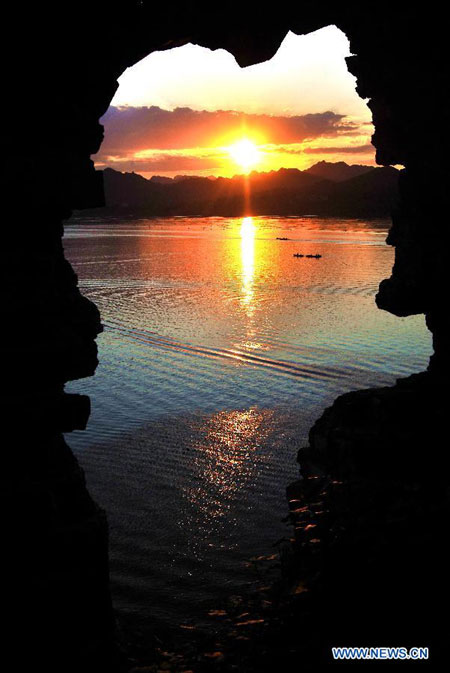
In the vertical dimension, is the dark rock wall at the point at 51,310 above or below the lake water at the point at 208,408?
above

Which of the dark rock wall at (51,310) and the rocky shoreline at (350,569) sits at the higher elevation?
the dark rock wall at (51,310)

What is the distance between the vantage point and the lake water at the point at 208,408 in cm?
1591

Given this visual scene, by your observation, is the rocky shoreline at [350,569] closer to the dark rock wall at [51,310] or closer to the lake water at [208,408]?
the lake water at [208,408]

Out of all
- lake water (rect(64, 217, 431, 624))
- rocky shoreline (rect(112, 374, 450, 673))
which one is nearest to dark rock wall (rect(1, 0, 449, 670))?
rocky shoreline (rect(112, 374, 450, 673))

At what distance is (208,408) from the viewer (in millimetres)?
26219

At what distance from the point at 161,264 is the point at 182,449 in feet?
210

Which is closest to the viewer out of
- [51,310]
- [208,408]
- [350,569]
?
[51,310]

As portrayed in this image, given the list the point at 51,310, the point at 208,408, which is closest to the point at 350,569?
the point at 51,310

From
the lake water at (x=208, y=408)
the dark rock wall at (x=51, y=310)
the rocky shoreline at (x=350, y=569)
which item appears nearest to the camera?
the dark rock wall at (x=51, y=310)

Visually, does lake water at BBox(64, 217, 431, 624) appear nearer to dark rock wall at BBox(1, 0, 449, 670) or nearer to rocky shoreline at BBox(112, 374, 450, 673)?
rocky shoreline at BBox(112, 374, 450, 673)

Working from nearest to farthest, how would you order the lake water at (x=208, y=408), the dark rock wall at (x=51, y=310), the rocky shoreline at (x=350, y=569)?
1. the dark rock wall at (x=51, y=310)
2. the rocky shoreline at (x=350, y=569)
3. the lake water at (x=208, y=408)

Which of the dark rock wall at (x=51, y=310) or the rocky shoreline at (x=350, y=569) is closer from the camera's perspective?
the dark rock wall at (x=51, y=310)

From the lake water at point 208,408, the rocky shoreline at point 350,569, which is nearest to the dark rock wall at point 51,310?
the rocky shoreline at point 350,569

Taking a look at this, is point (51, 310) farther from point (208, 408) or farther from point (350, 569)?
point (208, 408)
